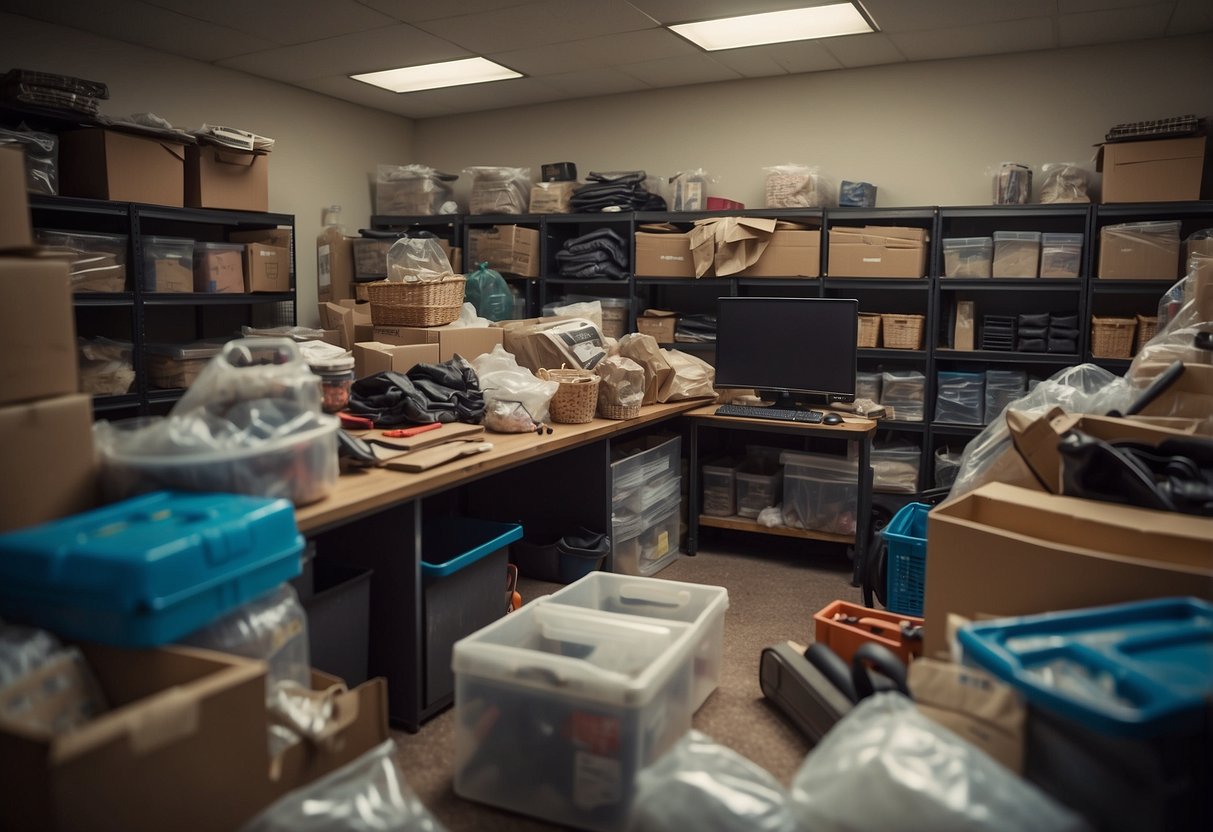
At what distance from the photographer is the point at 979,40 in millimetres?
4391

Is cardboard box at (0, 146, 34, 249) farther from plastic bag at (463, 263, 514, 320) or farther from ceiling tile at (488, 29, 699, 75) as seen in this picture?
plastic bag at (463, 263, 514, 320)

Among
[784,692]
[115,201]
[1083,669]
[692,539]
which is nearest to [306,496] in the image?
[784,692]

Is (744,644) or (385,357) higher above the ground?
(385,357)

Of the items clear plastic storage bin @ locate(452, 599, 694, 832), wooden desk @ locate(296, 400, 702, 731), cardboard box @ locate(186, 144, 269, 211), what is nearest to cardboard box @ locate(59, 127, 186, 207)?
cardboard box @ locate(186, 144, 269, 211)

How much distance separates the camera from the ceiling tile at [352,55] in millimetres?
4392

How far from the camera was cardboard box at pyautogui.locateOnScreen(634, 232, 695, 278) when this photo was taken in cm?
498

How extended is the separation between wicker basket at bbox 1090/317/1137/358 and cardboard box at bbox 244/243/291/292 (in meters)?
4.16

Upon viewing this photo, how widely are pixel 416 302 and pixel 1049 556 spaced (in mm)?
2493

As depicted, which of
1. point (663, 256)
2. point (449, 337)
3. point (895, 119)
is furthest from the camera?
point (663, 256)

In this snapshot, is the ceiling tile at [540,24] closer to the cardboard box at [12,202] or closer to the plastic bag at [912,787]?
the cardboard box at [12,202]

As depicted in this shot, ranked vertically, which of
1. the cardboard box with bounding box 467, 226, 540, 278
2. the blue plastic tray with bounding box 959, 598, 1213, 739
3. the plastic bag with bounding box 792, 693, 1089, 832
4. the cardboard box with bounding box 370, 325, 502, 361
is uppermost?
the cardboard box with bounding box 467, 226, 540, 278

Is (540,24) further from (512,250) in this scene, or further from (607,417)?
(607,417)

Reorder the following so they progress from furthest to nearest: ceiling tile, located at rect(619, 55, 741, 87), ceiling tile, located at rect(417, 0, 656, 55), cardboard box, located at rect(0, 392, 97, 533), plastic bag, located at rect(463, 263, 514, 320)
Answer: plastic bag, located at rect(463, 263, 514, 320)
ceiling tile, located at rect(619, 55, 741, 87)
ceiling tile, located at rect(417, 0, 656, 55)
cardboard box, located at rect(0, 392, 97, 533)

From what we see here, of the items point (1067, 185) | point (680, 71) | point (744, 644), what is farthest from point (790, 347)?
point (680, 71)
